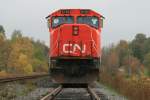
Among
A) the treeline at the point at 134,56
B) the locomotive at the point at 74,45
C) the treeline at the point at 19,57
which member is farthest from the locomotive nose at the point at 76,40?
the treeline at the point at 134,56

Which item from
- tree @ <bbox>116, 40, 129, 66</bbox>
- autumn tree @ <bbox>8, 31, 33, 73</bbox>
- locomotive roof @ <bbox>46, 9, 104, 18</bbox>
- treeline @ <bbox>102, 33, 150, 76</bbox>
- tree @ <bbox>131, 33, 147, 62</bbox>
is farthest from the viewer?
tree @ <bbox>116, 40, 129, 66</bbox>

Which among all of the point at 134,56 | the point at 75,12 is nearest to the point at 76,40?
the point at 75,12

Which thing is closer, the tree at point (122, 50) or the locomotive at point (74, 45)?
the locomotive at point (74, 45)

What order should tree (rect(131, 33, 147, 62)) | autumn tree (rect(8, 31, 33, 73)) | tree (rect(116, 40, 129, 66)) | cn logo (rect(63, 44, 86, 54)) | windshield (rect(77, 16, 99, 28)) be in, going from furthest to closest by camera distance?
tree (rect(116, 40, 129, 66))
tree (rect(131, 33, 147, 62))
autumn tree (rect(8, 31, 33, 73))
windshield (rect(77, 16, 99, 28))
cn logo (rect(63, 44, 86, 54))

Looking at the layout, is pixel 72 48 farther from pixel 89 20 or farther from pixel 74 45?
pixel 89 20

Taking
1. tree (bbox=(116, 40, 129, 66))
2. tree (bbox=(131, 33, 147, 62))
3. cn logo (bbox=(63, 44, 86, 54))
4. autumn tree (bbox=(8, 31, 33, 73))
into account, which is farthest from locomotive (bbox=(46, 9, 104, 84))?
tree (bbox=(116, 40, 129, 66))

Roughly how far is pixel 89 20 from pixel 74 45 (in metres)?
1.53

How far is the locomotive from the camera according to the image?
21.7 metres

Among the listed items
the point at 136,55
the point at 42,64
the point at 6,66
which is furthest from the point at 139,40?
the point at 6,66

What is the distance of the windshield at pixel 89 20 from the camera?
22.3m

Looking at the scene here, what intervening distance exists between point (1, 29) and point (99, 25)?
377ft

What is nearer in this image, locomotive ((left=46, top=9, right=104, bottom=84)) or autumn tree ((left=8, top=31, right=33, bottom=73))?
locomotive ((left=46, top=9, right=104, bottom=84))

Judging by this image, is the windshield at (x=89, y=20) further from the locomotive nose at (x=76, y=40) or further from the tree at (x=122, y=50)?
the tree at (x=122, y=50)

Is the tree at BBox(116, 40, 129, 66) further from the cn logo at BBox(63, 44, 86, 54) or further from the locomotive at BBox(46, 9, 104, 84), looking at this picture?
the cn logo at BBox(63, 44, 86, 54)
